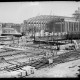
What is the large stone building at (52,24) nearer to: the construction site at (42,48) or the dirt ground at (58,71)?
the construction site at (42,48)

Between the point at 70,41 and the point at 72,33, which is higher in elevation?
the point at 72,33

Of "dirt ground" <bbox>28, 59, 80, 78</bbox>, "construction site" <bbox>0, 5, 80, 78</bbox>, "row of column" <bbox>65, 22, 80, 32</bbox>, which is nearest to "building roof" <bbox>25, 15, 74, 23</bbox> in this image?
"construction site" <bbox>0, 5, 80, 78</bbox>

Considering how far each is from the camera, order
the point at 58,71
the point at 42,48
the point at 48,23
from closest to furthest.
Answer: the point at 58,71 → the point at 48,23 → the point at 42,48

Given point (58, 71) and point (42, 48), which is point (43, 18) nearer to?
point (58, 71)

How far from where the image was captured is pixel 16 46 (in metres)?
5.68

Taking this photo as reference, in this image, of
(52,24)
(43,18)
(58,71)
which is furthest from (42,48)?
(58,71)

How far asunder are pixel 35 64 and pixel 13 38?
1.60 meters

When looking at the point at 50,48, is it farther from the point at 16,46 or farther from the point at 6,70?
the point at 6,70

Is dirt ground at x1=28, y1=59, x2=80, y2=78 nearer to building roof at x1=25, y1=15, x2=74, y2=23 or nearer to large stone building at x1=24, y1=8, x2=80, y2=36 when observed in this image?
large stone building at x1=24, y1=8, x2=80, y2=36

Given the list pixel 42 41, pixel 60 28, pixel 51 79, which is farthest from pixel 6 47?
pixel 51 79

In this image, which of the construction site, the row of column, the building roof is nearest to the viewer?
the construction site

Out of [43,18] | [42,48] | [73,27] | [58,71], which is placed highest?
[43,18]

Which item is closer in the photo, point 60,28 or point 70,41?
point 60,28

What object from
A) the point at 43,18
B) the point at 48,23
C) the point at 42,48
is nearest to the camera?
the point at 43,18
